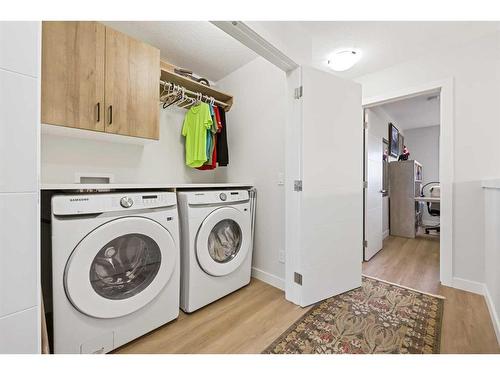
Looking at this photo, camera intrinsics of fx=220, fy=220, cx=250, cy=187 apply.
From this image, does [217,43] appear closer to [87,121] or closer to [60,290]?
[87,121]

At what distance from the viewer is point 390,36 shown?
186 centimetres

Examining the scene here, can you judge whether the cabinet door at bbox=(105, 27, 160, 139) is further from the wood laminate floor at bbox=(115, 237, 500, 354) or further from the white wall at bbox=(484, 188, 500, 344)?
the white wall at bbox=(484, 188, 500, 344)

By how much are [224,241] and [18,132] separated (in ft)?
4.85

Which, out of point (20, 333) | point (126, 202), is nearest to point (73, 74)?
point (126, 202)

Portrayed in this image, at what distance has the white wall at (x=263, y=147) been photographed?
1978 millimetres

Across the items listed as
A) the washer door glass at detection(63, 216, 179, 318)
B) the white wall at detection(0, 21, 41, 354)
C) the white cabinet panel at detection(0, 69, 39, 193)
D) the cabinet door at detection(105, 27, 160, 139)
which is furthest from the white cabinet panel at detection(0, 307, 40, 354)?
the cabinet door at detection(105, 27, 160, 139)

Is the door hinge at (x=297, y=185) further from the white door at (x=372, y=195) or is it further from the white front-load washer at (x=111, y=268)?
the white door at (x=372, y=195)

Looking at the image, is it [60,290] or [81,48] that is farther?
[81,48]

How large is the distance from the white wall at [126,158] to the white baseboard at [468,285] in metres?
2.54
